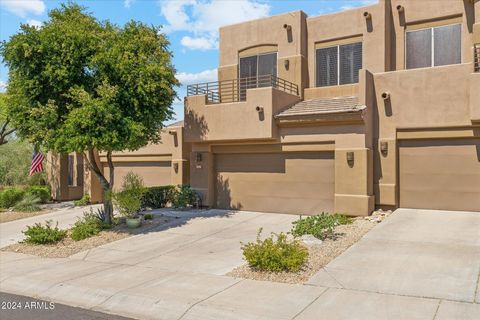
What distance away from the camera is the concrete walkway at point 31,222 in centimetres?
1512

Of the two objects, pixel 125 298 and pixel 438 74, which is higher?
pixel 438 74

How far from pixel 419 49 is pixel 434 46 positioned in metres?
0.53

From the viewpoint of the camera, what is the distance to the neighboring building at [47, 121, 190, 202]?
20.3 meters

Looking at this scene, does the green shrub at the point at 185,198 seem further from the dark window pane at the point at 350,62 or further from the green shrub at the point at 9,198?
the green shrub at the point at 9,198

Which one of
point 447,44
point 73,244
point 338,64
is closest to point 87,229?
point 73,244

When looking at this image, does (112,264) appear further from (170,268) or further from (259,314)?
(259,314)

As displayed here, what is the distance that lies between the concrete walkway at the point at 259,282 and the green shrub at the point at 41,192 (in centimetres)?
1154

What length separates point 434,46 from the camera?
53.8 ft

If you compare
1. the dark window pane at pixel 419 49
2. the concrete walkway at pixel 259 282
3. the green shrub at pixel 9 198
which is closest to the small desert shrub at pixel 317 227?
the concrete walkway at pixel 259 282

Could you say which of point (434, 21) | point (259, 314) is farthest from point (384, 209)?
point (259, 314)

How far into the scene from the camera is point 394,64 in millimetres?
17094

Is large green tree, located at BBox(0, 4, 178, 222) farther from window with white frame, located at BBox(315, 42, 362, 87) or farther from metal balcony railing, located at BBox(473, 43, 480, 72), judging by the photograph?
metal balcony railing, located at BBox(473, 43, 480, 72)

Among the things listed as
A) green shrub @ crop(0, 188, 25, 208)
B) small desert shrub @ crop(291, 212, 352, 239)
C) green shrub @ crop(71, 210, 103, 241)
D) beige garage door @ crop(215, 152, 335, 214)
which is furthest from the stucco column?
green shrub @ crop(0, 188, 25, 208)

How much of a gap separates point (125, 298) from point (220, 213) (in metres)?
9.25
